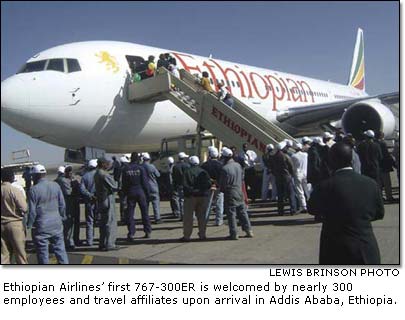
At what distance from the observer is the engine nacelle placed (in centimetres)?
1508

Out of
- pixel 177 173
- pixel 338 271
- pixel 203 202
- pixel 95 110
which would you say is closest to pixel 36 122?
pixel 95 110

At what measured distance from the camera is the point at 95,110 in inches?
442

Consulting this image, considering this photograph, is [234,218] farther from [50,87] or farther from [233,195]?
[50,87]

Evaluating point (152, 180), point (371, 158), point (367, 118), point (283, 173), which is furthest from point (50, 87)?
point (367, 118)

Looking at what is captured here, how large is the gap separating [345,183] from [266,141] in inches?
292

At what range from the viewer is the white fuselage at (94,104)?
32.9 ft

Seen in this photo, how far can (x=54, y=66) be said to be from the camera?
36.4 ft

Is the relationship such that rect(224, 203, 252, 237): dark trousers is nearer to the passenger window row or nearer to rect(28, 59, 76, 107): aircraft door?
rect(28, 59, 76, 107): aircraft door

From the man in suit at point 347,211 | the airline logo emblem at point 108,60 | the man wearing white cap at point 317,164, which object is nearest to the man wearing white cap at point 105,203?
the man wearing white cap at point 317,164

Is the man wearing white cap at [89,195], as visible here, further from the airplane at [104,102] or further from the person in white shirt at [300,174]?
the person in white shirt at [300,174]

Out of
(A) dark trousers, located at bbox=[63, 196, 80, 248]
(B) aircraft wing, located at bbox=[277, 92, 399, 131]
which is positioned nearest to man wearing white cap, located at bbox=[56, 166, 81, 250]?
(A) dark trousers, located at bbox=[63, 196, 80, 248]

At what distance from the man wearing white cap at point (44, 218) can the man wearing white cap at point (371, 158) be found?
6475mm

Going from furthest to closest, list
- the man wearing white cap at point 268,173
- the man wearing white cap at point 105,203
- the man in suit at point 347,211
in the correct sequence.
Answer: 1. the man wearing white cap at point 268,173
2. the man wearing white cap at point 105,203
3. the man in suit at point 347,211

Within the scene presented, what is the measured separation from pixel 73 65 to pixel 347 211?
356 inches
